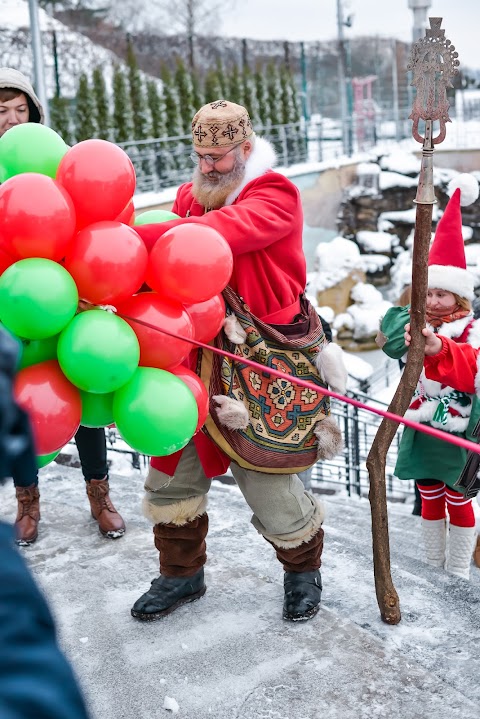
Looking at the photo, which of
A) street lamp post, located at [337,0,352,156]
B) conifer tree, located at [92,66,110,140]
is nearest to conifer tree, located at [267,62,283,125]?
street lamp post, located at [337,0,352,156]

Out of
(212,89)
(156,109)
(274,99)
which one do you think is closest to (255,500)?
(156,109)

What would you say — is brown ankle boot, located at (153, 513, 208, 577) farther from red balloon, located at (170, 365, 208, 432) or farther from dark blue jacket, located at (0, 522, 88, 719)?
dark blue jacket, located at (0, 522, 88, 719)

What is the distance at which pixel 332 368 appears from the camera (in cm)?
289

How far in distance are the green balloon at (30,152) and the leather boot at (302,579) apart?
1526 millimetres

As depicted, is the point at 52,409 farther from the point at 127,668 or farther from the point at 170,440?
the point at 127,668

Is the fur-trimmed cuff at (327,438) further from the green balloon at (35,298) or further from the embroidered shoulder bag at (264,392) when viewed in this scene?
the green balloon at (35,298)

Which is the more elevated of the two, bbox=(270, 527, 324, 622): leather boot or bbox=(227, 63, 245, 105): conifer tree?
bbox=(227, 63, 245, 105): conifer tree

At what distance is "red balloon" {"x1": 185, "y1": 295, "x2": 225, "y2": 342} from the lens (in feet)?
8.43

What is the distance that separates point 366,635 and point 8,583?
2187mm

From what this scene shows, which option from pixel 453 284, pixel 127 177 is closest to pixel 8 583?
pixel 127 177

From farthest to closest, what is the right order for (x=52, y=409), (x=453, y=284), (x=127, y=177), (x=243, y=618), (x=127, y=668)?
(x=453, y=284)
(x=243, y=618)
(x=127, y=668)
(x=127, y=177)
(x=52, y=409)

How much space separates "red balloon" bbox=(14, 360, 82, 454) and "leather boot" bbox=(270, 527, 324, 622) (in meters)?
1.10

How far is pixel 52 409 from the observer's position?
220 centimetres

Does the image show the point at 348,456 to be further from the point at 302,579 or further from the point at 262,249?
the point at 262,249
